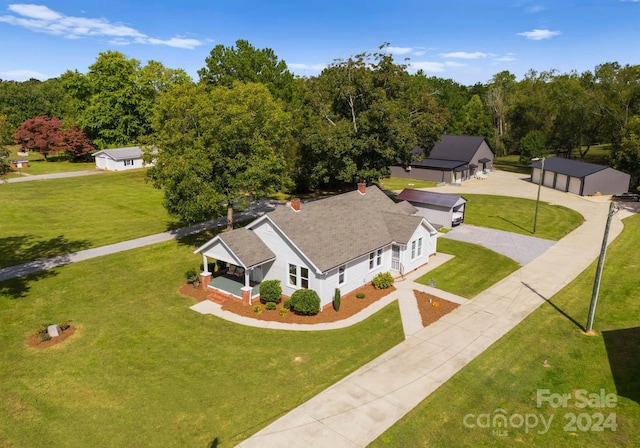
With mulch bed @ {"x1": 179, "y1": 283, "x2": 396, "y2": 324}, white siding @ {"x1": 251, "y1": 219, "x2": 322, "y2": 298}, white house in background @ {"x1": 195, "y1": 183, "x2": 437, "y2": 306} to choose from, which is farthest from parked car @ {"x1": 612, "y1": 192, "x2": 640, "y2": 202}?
white siding @ {"x1": 251, "y1": 219, "x2": 322, "y2": 298}

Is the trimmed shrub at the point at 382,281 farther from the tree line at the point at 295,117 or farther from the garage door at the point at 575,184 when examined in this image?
the garage door at the point at 575,184

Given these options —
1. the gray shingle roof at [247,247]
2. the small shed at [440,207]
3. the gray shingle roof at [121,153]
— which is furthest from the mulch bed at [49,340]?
the gray shingle roof at [121,153]

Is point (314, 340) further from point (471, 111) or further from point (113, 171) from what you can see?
point (471, 111)

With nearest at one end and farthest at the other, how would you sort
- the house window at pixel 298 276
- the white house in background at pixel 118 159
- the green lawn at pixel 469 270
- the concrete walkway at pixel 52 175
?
the house window at pixel 298 276 → the green lawn at pixel 469 270 → the concrete walkway at pixel 52 175 → the white house in background at pixel 118 159

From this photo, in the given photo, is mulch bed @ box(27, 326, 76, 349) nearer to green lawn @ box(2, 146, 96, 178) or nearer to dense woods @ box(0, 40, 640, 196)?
dense woods @ box(0, 40, 640, 196)

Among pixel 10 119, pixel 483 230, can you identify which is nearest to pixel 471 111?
pixel 483 230

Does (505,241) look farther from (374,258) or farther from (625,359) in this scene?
(625,359)

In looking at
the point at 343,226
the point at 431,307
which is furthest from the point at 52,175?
the point at 431,307
